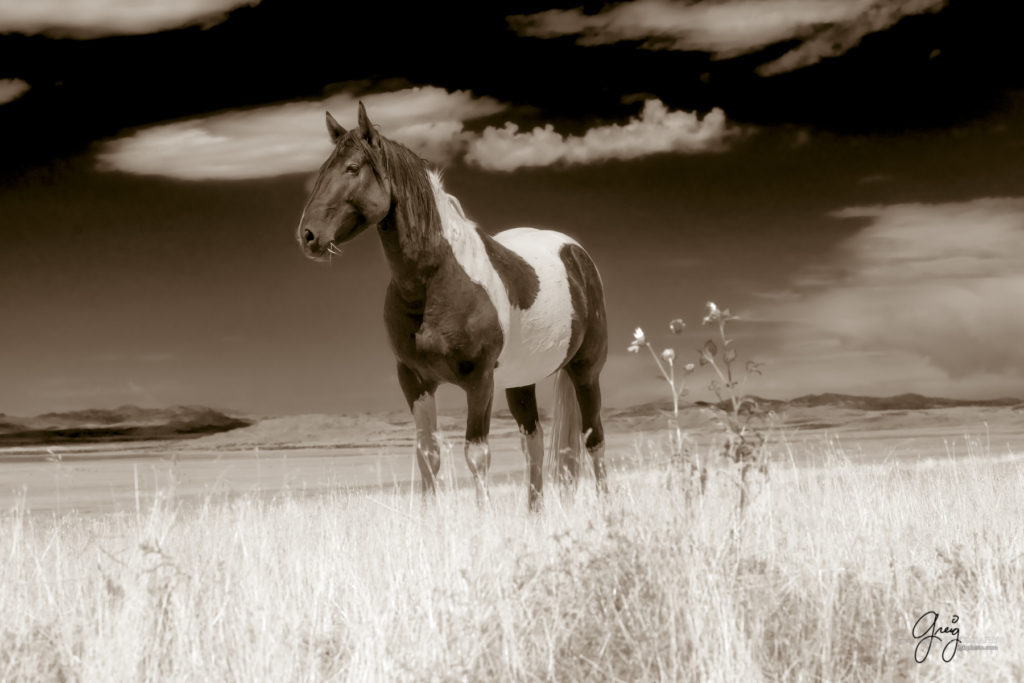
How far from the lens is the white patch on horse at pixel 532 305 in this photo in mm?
8719

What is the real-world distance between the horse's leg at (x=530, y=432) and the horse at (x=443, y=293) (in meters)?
0.01

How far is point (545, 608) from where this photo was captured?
5137 millimetres

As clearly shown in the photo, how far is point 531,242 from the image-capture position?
35.0 ft

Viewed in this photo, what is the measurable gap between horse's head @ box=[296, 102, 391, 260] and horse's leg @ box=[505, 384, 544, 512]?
10.0 feet

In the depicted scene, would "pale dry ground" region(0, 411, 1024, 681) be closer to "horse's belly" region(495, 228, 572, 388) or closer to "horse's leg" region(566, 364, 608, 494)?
"horse's belly" region(495, 228, 572, 388)

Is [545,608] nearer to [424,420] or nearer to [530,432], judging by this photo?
[424,420]

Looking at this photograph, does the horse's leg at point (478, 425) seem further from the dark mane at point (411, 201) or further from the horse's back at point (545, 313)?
the dark mane at point (411, 201)

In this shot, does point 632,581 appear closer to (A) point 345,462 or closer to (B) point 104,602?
(B) point 104,602

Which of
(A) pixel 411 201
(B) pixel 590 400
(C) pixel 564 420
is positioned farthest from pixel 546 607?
(C) pixel 564 420

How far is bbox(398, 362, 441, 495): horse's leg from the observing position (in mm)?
8344

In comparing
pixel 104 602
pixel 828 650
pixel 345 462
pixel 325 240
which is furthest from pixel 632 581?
pixel 345 462

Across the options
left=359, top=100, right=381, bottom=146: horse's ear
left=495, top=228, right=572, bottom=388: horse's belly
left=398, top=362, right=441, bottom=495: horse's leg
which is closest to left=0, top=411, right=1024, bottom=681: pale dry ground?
left=398, top=362, right=441, bottom=495: horse's leg

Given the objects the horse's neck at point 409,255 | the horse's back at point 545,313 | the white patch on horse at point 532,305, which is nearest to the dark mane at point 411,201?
the horse's neck at point 409,255

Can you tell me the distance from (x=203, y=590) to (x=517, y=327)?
4347 millimetres
